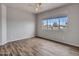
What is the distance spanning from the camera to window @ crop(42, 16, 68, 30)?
409cm

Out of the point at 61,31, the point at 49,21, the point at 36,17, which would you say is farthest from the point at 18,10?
the point at 61,31

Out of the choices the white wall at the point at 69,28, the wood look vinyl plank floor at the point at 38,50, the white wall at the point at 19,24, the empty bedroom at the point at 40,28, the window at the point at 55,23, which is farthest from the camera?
the white wall at the point at 19,24

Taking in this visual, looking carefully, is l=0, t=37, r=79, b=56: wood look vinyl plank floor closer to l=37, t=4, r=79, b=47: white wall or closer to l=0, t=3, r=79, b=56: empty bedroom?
l=0, t=3, r=79, b=56: empty bedroom

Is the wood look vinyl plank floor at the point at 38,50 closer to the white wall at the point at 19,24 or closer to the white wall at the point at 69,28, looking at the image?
the white wall at the point at 69,28

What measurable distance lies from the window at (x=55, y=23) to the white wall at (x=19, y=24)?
1.03m

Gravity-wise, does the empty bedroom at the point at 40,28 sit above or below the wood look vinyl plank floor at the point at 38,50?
above

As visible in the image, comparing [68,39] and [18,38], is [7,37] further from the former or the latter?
[68,39]

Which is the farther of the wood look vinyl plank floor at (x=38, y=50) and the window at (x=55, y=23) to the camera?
the window at (x=55, y=23)

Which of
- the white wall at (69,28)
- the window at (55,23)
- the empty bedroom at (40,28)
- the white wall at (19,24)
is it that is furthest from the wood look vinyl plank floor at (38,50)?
the window at (55,23)

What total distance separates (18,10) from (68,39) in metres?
3.47

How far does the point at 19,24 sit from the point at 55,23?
2339mm

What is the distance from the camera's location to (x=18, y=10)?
480 centimetres

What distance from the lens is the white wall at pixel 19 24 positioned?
4324 millimetres

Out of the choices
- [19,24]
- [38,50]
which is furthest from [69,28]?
[19,24]
